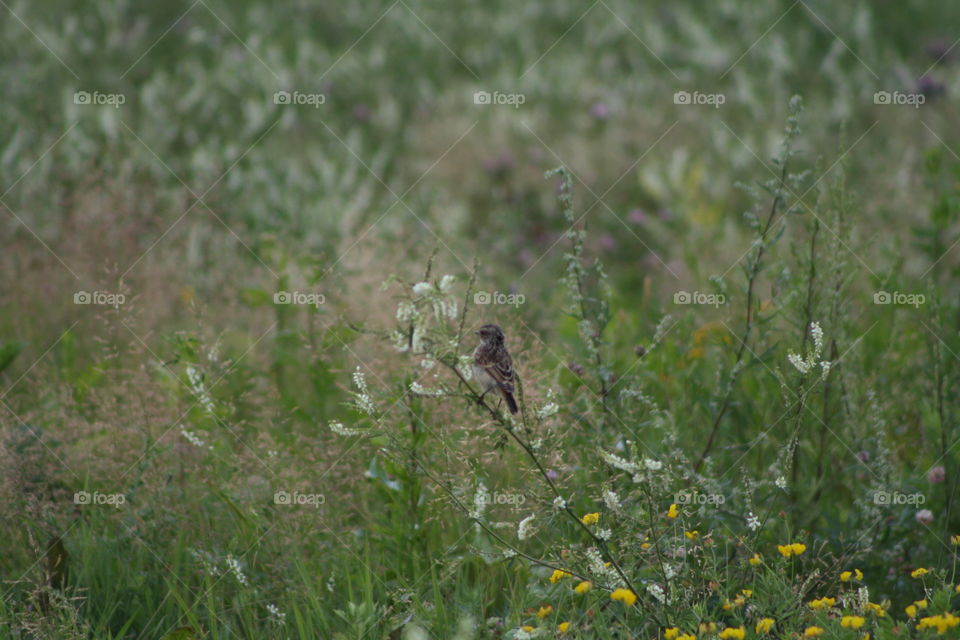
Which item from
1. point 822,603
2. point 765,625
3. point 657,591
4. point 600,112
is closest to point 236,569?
point 657,591

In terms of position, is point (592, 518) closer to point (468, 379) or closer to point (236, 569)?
point (468, 379)

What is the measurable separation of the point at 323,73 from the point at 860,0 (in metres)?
5.70

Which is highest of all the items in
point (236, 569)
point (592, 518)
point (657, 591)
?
point (592, 518)

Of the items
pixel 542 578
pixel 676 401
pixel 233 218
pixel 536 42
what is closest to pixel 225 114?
pixel 233 218

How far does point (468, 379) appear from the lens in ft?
9.20

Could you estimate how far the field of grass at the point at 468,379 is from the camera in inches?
116

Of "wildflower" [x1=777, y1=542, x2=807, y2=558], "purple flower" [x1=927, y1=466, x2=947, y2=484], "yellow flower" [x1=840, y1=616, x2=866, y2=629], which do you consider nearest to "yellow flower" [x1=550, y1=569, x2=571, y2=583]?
"wildflower" [x1=777, y1=542, x2=807, y2=558]

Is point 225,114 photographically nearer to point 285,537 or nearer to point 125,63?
point 125,63

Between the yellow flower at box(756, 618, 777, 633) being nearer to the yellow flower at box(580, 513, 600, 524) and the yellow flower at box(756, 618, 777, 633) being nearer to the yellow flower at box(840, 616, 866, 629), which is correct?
the yellow flower at box(840, 616, 866, 629)

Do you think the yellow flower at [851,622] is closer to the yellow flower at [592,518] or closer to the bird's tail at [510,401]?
the yellow flower at [592,518]

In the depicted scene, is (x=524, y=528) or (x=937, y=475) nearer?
(x=524, y=528)

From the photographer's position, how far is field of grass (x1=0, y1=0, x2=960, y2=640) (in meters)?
2.95

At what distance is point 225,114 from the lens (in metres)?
8.78

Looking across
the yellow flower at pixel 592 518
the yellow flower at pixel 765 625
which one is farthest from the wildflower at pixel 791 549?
the yellow flower at pixel 592 518
